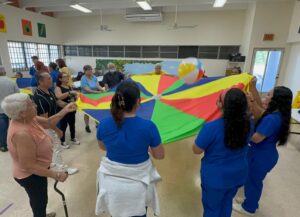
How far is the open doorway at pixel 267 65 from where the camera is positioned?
6.68 m

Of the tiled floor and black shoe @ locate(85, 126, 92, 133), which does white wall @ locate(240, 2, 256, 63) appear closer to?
the tiled floor

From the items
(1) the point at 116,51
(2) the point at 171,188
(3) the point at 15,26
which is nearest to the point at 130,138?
(2) the point at 171,188

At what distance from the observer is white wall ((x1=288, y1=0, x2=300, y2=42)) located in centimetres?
557

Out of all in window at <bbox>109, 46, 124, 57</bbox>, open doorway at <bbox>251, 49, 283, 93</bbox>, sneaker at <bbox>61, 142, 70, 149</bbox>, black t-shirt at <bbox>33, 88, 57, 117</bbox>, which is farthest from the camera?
window at <bbox>109, 46, 124, 57</bbox>

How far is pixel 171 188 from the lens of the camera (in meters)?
2.18

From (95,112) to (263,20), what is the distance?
694 cm

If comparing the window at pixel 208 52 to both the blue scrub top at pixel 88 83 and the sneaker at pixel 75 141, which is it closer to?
the blue scrub top at pixel 88 83

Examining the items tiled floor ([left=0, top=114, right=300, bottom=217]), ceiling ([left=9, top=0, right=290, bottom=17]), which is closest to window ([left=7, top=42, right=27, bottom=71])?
ceiling ([left=9, top=0, right=290, bottom=17])

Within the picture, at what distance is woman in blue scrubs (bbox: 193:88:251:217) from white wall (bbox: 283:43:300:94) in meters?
5.76

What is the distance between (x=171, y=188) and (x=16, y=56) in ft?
26.7

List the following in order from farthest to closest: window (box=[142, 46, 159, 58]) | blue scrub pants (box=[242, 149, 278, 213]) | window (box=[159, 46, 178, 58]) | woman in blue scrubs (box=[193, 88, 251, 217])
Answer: window (box=[142, 46, 159, 58]), window (box=[159, 46, 178, 58]), blue scrub pants (box=[242, 149, 278, 213]), woman in blue scrubs (box=[193, 88, 251, 217])

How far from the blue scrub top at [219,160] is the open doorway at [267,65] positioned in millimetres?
6826

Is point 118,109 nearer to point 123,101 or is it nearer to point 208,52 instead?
point 123,101

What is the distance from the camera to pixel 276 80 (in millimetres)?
6773
